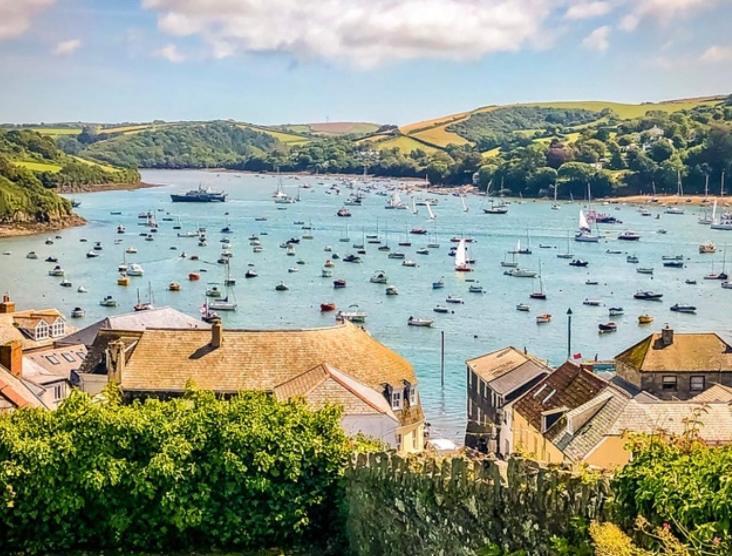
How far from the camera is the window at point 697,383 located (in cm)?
4459

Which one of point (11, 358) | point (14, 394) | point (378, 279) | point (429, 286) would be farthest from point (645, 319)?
point (14, 394)

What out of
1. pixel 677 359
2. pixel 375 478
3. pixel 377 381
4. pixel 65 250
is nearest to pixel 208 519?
pixel 375 478

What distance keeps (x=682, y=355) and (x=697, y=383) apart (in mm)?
1225

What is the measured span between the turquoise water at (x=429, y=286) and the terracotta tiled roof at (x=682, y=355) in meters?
9.68

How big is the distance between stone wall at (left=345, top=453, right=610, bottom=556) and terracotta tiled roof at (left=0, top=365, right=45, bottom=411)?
15637 millimetres

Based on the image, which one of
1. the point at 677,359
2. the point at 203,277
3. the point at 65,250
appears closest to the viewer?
the point at 677,359

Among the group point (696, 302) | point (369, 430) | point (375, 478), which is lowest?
point (696, 302)

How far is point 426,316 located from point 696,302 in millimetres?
26037

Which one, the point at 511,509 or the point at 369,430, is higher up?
the point at 511,509

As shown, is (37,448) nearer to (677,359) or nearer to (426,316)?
(677,359)

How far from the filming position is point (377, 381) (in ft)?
122

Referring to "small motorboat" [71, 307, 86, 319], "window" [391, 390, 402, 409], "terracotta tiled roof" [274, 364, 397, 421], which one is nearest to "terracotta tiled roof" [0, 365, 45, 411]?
"terracotta tiled roof" [274, 364, 397, 421]

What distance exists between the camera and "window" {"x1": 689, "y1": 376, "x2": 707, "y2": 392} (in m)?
44.6

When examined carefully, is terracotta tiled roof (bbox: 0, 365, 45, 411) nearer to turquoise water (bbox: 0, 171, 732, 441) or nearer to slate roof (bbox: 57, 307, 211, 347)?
slate roof (bbox: 57, 307, 211, 347)
